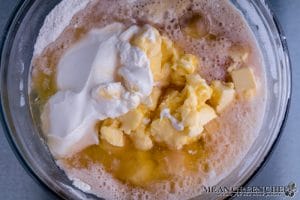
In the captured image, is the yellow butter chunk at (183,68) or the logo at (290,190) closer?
the yellow butter chunk at (183,68)

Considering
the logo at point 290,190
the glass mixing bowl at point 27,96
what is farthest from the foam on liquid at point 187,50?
the logo at point 290,190

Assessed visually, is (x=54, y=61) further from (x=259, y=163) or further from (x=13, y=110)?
(x=259, y=163)

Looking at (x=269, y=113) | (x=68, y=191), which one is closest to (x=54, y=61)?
(x=68, y=191)

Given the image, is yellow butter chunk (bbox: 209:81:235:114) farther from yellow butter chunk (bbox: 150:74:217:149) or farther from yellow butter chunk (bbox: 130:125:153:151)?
yellow butter chunk (bbox: 130:125:153:151)

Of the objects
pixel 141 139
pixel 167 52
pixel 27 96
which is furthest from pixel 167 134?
pixel 27 96

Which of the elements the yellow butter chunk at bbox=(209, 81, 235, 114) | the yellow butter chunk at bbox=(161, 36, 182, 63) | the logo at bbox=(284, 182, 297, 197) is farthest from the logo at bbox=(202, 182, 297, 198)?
the yellow butter chunk at bbox=(161, 36, 182, 63)

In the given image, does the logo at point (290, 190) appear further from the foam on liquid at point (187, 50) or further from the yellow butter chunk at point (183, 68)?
the yellow butter chunk at point (183, 68)
